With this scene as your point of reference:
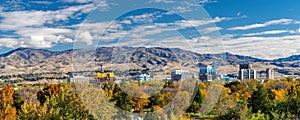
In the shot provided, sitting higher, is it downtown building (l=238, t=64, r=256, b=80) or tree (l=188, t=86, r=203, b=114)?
tree (l=188, t=86, r=203, b=114)

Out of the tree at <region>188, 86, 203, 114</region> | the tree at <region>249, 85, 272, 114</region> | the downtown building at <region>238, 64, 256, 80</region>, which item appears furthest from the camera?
the downtown building at <region>238, 64, 256, 80</region>

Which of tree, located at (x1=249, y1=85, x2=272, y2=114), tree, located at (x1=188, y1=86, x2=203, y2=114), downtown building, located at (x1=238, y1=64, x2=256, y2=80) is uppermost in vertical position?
tree, located at (x1=249, y1=85, x2=272, y2=114)

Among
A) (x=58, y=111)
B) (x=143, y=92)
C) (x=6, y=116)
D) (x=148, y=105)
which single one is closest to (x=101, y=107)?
(x=58, y=111)

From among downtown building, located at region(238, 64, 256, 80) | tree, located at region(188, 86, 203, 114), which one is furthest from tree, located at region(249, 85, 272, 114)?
downtown building, located at region(238, 64, 256, 80)

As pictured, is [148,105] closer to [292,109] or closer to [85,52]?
[292,109]

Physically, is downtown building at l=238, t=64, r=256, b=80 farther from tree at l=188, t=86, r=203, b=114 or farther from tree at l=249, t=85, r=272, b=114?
tree at l=249, t=85, r=272, b=114

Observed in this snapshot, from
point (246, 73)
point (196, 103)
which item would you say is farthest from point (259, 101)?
point (246, 73)

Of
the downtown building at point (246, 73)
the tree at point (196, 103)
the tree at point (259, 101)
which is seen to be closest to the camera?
the tree at point (259, 101)

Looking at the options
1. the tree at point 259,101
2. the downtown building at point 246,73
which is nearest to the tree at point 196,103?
the tree at point 259,101

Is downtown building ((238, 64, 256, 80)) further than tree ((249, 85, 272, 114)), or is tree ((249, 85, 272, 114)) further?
downtown building ((238, 64, 256, 80))

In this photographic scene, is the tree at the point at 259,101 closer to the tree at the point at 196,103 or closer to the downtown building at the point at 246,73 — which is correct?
the tree at the point at 196,103

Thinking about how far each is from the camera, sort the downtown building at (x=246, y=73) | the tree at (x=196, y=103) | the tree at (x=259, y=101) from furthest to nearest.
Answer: the downtown building at (x=246, y=73) → the tree at (x=196, y=103) → the tree at (x=259, y=101)

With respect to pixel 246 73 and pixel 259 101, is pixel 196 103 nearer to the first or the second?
pixel 259 101
